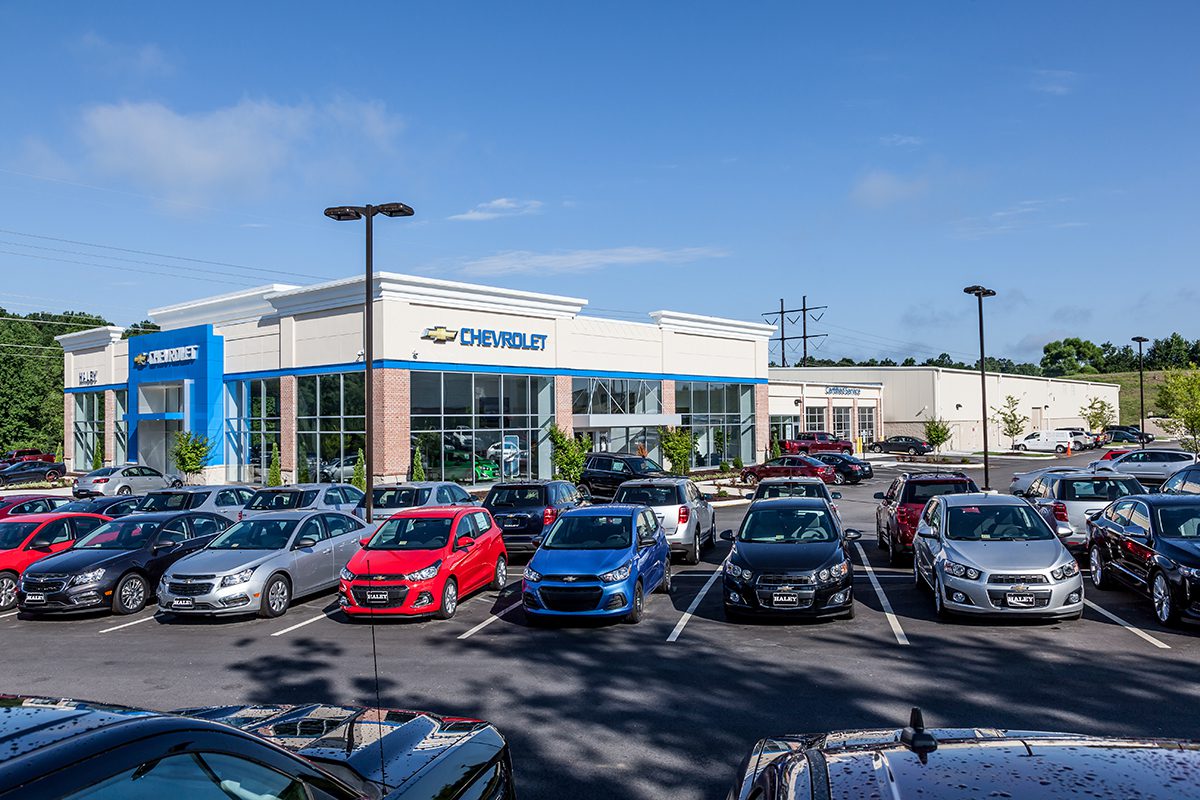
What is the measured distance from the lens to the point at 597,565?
1303 centimetres

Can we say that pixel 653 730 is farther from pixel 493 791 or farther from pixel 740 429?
pixel 740 429

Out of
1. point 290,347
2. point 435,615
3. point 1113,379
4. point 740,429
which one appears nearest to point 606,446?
point 740,429

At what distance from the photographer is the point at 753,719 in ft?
27.6

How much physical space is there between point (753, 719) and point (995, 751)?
5.53 meters

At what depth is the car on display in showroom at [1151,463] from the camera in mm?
35750

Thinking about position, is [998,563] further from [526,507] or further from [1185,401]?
[1185,401]

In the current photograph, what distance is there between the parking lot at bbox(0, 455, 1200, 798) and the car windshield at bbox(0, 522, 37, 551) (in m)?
2.38

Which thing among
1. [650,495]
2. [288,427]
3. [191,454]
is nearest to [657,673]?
[650,495]

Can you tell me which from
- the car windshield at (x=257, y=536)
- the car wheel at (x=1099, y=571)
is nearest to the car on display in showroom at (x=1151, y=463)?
the car wheel at (x=1099, y=571)

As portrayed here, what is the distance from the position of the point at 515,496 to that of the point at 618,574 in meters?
7.75

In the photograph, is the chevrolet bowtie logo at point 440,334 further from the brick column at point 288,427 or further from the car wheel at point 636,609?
the car wheel at point 636,609

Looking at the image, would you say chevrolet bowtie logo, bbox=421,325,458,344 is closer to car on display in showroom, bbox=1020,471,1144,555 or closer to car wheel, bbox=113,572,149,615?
car wheel, bbox=113,572,149,615

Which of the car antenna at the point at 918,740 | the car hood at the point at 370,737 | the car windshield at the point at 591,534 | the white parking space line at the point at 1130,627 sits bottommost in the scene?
the white parking space line at the point at 1130,627

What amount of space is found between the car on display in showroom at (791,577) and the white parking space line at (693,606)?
2.18 ft
